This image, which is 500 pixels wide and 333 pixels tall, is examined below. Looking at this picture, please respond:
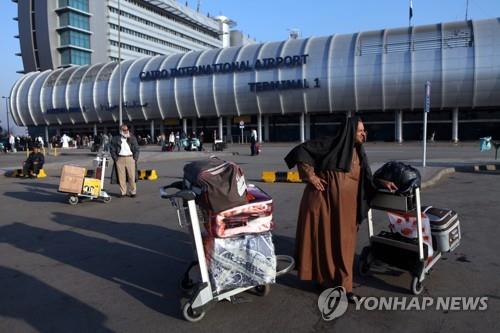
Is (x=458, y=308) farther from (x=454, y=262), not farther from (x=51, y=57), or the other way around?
(x=51, y=57)

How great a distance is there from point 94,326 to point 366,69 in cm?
Result: 4630

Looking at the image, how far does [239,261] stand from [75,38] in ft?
304

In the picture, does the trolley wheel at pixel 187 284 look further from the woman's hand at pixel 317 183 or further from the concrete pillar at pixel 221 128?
the concrete pillar at pixel 221 128

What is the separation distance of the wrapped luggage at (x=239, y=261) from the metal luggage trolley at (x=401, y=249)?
129 centimetres

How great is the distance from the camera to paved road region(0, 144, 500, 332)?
11.8ft

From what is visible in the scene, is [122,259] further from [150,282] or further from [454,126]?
[454,126]

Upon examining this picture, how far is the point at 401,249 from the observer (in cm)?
445

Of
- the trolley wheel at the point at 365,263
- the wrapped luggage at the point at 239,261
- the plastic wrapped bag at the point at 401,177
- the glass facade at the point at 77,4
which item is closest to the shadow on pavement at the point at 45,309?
the wrapped luggage at the point at 239,261

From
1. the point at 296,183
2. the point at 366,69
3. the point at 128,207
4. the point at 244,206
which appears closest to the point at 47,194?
the point at 128,207

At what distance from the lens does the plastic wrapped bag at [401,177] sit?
4.07m

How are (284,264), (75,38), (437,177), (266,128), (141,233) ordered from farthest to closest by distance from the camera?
(75,38)
(266,128)
(437,177)
(141,233)
(284,264)

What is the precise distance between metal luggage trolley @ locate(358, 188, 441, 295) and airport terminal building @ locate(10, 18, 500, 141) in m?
43.9

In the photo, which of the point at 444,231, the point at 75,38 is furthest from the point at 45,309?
the point at 75,38

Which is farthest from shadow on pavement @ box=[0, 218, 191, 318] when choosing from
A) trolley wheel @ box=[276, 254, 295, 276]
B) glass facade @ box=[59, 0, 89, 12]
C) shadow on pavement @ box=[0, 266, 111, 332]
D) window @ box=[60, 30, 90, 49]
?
glass facade @ box=[59, 0, 89, 12]
